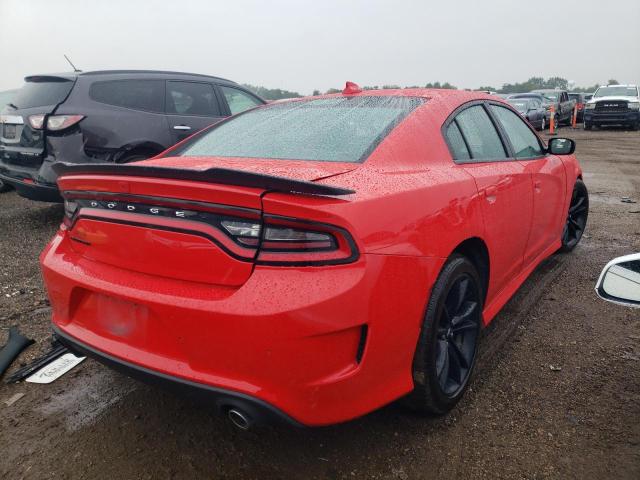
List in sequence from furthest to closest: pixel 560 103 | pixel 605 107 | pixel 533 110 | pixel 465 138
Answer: pixel 560 103 < pixel 605 107 < pixel 533 110 < pixel 465 138

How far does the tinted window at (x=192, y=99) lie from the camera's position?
6074 millimetres

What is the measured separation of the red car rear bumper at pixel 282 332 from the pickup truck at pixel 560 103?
2267 cm

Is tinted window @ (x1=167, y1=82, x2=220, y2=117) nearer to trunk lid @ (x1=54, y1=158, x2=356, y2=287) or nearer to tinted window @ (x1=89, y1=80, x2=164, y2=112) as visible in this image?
tinted window @ (x1=89, y1=80, x2=164, y2=112)

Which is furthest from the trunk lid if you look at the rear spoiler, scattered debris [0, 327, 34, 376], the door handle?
scattered debris [0, 327, 34, 376]

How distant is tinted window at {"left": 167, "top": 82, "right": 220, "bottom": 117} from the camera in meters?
6.07

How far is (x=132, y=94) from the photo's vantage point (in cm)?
577

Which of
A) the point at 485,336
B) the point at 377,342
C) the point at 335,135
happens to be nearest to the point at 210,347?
the point at 377,342

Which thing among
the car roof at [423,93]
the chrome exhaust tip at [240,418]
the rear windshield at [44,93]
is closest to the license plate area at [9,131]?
the rear windshield at [44,93]

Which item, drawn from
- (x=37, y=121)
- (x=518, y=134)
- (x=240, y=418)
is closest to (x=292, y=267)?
(x=240, y=418)

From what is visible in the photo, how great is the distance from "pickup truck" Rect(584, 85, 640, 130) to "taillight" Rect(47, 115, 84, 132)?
68.8ft

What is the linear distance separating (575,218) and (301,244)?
3958mm

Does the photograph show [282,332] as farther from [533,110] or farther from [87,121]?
[533,110]

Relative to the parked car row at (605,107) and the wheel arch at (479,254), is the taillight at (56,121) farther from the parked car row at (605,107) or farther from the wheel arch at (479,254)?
the parked car row at (605,107)

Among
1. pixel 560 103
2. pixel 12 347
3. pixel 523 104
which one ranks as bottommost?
pixel 560 103
